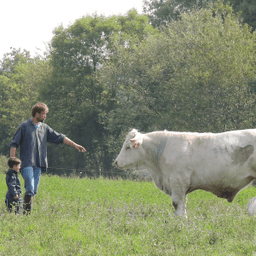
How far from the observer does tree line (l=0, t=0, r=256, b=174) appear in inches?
1034

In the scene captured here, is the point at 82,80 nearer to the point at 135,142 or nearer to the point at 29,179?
the point at 135,142

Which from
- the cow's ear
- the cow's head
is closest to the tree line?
the cow's head

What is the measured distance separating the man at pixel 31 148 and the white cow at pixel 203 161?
1.81 meters

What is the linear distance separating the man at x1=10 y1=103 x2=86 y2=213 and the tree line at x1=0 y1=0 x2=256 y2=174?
18.5 metres

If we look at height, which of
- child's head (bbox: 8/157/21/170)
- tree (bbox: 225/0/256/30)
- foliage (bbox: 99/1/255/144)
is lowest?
child's head (bbox: 8/157/21/170)

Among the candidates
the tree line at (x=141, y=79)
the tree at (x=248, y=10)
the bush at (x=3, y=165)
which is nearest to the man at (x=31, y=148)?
the tree line at (x=141, y=79)

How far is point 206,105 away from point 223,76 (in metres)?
2.11

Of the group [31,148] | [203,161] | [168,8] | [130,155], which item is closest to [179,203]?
[203,161]

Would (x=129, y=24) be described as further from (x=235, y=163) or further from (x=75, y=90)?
(x=235, y=163)

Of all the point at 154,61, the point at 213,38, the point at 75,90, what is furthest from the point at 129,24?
the point at 213,38

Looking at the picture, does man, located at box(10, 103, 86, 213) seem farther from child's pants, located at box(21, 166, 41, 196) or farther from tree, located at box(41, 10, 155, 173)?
tree, located at box(41, 10, 155, 173)

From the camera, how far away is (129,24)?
146 ft

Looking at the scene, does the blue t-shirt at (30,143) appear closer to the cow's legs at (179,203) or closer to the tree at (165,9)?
the cow's legs at (179,203)

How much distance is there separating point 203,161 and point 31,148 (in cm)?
329
